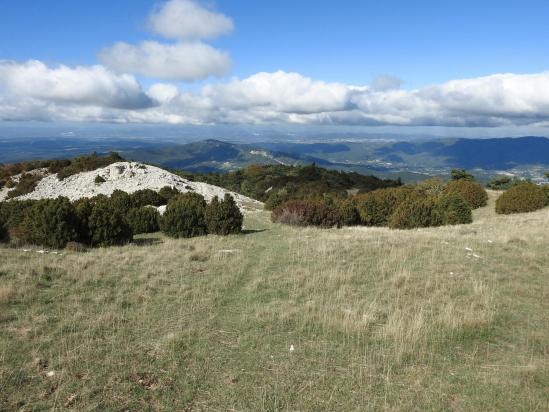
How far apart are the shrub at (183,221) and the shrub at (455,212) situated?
54.4ft

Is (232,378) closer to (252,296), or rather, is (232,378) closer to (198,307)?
(198,307)

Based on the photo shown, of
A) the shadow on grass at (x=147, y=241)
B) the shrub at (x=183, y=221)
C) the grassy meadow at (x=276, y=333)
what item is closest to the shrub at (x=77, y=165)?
the shrub at (x=183, y=221)

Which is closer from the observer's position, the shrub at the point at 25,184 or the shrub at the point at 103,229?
the shrub at the point at 103,229

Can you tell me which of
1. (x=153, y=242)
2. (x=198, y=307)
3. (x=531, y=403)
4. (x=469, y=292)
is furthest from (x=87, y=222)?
(x=531, y=403)

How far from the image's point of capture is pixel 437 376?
5824mm

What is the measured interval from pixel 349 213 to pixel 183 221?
1471cm

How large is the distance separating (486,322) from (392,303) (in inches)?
77.0

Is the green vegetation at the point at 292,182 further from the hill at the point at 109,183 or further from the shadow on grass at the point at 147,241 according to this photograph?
the shadow on grass at the point at 147,241

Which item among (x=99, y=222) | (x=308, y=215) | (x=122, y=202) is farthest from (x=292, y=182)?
(x=99, y=222)

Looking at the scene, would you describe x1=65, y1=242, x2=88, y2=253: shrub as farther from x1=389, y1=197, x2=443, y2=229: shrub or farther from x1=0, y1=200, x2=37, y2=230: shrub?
x1=389, y1=197, x2=443, y2=229: shrub

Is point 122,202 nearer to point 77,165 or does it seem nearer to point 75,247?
point 75,247

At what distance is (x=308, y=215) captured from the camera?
25.5 metres

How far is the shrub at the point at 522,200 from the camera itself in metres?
31.2

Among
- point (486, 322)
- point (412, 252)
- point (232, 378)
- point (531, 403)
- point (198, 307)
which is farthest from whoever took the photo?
→ point (412, 252)
